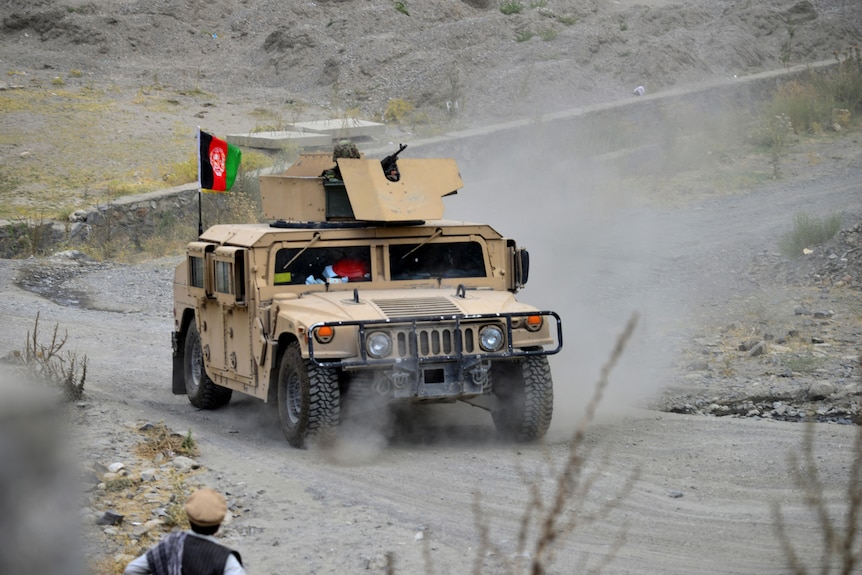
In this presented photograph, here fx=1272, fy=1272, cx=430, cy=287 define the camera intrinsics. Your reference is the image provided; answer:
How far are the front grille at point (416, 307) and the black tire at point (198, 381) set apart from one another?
2.58 meters

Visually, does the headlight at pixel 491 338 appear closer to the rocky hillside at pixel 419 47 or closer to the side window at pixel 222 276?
the side window at pixel 222 276

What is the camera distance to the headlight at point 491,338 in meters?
9.30

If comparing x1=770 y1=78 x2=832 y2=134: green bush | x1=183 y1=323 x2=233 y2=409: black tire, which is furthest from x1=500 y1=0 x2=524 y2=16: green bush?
x1=183 y1=323 x2=233 y2=409: black tire

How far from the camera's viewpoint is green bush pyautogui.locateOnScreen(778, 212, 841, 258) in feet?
56.3

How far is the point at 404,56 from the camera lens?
3488 centimetres

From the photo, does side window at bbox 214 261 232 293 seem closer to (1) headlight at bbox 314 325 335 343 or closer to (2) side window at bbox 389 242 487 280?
(2) side window at bbox 389 242 487 280

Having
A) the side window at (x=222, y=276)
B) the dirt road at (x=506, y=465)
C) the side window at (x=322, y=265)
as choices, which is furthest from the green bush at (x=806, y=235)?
the side window at (x=222, y=276)

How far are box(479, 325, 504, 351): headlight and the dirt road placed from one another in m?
0.79

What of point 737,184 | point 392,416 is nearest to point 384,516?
point 392,416

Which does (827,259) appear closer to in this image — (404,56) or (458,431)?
(458,431)

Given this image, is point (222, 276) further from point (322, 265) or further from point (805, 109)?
point (805, 109)

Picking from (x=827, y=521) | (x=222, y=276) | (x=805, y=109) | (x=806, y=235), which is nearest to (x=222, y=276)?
(x=222, y=276)

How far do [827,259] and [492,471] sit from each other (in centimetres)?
897

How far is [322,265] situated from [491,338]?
1691mm
